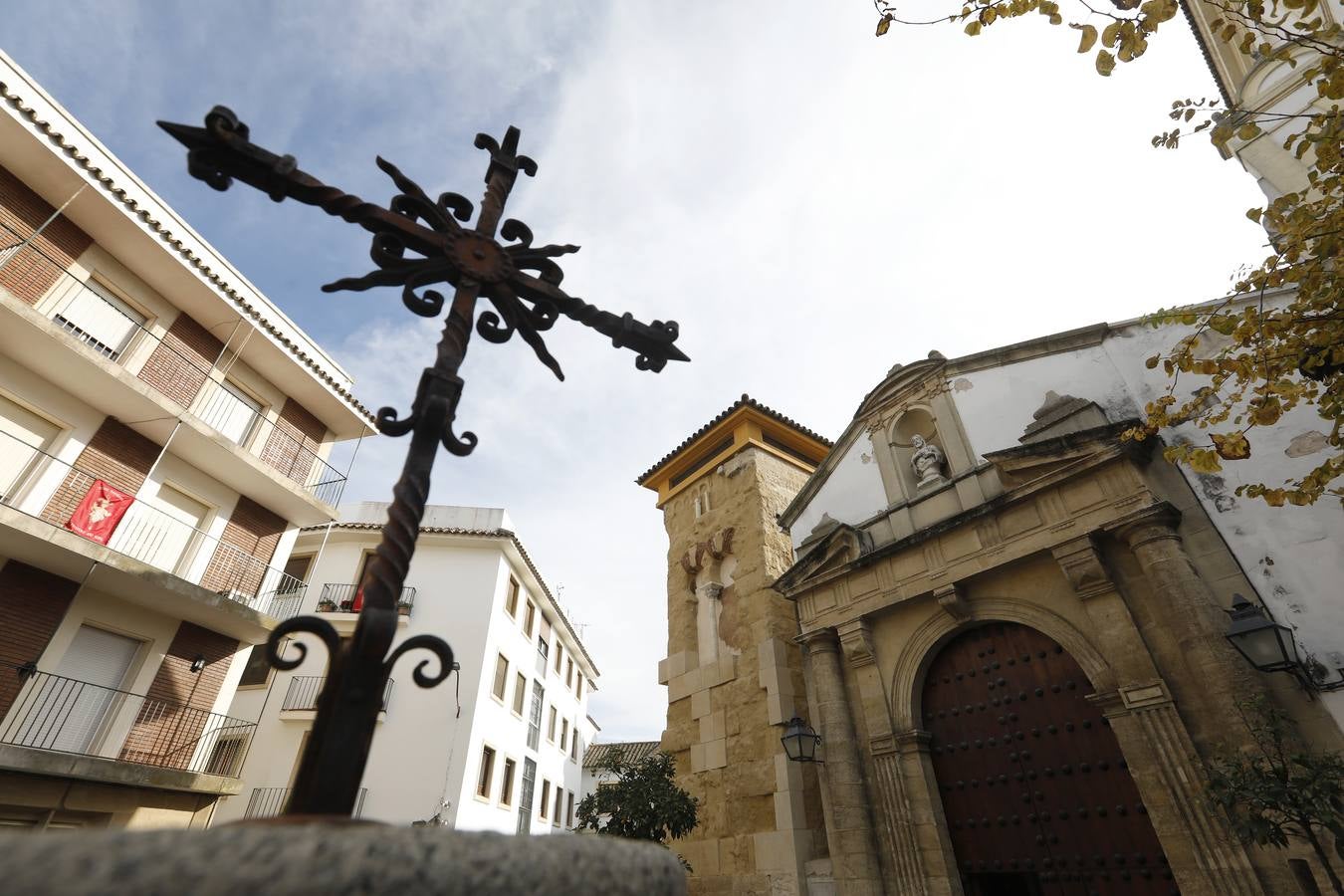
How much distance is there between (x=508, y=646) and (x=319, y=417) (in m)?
9.30

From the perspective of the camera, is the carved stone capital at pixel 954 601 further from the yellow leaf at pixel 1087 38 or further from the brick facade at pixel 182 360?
the brick facade at pixel 182 360

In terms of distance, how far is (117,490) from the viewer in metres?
9.59

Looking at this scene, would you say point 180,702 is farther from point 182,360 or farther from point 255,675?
point 255,675

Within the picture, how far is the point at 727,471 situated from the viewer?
1249 cm

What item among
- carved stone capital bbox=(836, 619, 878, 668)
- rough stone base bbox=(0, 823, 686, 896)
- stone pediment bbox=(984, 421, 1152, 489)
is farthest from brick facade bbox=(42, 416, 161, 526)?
stone pediment bbox=(984, 421, 1152, 489)

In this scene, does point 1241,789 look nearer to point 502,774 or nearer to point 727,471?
point 727,471

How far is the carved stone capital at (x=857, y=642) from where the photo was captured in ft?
27.4

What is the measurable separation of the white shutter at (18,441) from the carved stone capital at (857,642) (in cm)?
1090

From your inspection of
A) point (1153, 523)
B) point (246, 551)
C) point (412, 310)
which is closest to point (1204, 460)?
point (1153, 523)

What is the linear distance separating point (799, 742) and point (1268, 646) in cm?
461

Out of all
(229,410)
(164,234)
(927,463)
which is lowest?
(927,463)

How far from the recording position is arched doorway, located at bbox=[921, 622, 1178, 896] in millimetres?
5949

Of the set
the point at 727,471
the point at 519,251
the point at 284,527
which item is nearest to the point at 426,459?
the point at 519,251

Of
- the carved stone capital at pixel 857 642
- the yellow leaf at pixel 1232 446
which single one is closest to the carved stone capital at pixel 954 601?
the carved stone capital at pixel 857 642
